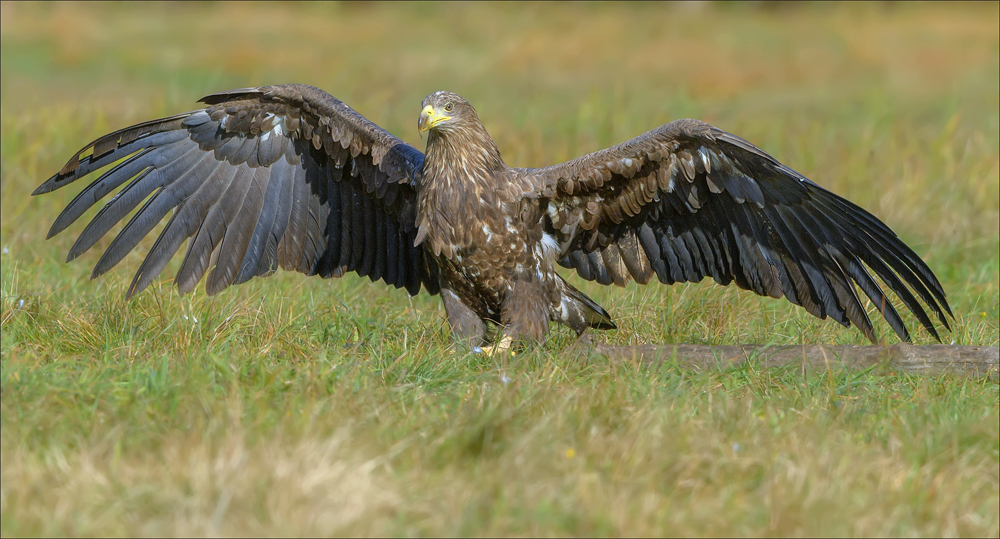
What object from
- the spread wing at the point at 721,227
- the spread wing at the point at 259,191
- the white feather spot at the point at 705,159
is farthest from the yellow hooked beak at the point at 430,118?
the white feather spot at the point at 705,159

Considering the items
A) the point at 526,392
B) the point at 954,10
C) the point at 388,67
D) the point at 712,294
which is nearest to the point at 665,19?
the point at 954,10

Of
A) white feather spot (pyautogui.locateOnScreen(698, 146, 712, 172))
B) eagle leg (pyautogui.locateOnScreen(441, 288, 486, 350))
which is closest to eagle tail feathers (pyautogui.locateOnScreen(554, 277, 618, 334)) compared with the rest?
eagle leg (pyautogui.locateOnScreen(441, 288, 486, 350))

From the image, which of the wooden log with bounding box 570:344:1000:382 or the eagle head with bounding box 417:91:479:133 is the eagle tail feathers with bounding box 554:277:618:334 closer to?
the wooden log with bounding box 570:344:1000:382

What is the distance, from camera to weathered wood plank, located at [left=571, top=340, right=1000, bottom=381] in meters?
4.33

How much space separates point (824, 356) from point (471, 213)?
173 cm

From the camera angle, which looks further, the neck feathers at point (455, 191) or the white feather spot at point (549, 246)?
the white feather spot at point (549, 246)

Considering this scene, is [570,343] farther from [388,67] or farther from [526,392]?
[388,67]

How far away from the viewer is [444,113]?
492 centimetres

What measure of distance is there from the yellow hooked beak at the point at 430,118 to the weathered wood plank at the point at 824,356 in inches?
49.2

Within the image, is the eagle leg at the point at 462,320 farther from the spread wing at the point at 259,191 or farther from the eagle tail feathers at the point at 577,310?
the eagle tail feathers at the point at 577,310

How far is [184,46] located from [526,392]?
54.0 feet

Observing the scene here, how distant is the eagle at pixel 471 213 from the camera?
4770 mm

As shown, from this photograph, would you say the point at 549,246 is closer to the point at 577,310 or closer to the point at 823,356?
the point at 577,310

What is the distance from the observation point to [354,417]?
370 centimetres
